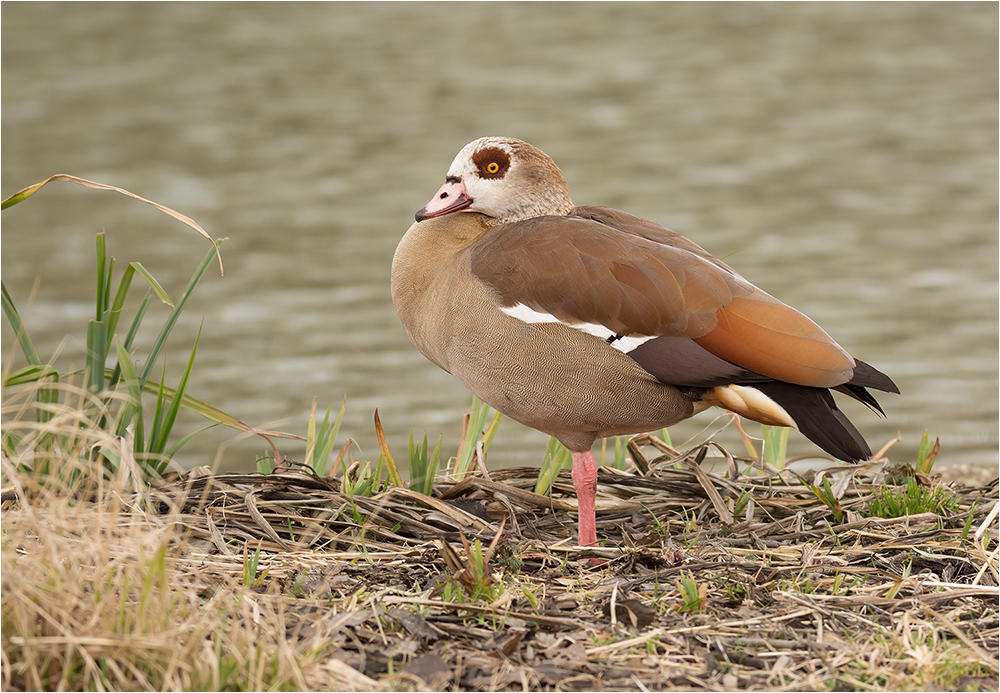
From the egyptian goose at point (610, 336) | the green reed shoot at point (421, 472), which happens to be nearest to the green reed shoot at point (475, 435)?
the green reed shoot at point (421, 472)

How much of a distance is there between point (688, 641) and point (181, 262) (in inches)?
277

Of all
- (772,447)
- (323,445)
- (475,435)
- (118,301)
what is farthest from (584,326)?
(118,301)

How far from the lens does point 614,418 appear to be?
362cm

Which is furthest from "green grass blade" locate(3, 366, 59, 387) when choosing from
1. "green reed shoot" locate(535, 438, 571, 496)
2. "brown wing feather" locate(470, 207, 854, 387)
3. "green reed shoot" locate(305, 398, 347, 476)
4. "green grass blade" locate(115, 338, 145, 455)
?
"green reed shoot" locate(535, 438, 571, 496)

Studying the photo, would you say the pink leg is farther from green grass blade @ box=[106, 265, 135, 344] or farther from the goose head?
green grass blade @ box=[106, 265, 135, 344]

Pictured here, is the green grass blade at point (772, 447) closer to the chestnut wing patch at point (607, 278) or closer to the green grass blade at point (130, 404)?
the chestnut wing patch at point (607, 278)

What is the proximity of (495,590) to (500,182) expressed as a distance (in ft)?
5.18

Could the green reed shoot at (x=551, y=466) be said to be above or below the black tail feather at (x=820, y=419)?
below

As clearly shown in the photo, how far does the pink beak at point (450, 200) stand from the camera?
4027 millimetres

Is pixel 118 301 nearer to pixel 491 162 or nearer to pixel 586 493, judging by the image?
pixel 491 162

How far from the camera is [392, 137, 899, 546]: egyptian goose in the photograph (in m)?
3.41

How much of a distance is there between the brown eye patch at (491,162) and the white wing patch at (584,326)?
62 centimetres

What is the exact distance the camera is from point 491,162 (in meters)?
4.06

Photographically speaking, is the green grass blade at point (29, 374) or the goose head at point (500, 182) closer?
the green grass blade at point (29, 374)
